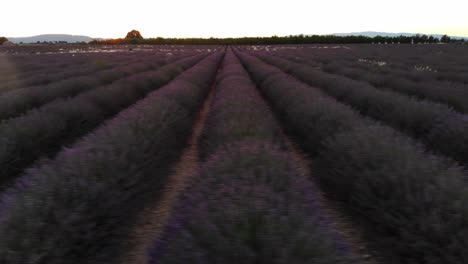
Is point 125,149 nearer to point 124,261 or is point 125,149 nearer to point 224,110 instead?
point 124,261

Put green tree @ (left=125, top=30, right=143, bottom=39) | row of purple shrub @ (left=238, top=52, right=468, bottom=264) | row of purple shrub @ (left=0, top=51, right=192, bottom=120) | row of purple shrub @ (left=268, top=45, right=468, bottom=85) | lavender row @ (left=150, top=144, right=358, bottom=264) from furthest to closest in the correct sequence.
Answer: green tree @ (left=125, top=30, right=143, bottom=39) < row of purple shrub @ (left=268, top=45, right=468, bottom=85) < row of purple shrub @ (left=0, top=51, right=192, bottom=120) < row of purple shrub @ (left=238, top=52, right=468, bottom=264) < lavender row @ (left=150, top=144, right=358, bottom=264)

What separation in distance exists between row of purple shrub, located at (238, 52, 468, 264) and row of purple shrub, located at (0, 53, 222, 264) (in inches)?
91.3

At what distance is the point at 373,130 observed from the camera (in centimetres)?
409

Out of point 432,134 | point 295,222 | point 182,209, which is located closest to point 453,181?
point 295,222

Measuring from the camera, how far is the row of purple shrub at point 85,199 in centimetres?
228

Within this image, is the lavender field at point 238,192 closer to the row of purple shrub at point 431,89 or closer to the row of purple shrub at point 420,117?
the row of purple shrub at point 420,117

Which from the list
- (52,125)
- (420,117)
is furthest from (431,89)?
(52,125)

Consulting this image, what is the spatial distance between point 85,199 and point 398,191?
264 centimetres

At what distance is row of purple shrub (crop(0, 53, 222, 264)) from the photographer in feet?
7.47

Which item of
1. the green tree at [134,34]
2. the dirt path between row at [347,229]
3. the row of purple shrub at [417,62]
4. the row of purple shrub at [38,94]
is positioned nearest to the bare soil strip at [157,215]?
the dirt path between row at [347,229]

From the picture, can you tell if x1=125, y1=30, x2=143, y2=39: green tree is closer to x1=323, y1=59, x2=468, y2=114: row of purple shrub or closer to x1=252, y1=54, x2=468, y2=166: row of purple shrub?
x1=323, y1=59, x2=468, y2=114: row of purple shrub

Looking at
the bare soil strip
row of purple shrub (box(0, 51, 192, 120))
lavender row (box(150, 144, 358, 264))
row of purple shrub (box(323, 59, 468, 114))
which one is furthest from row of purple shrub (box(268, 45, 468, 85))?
row of purple shrub (box(0, 51, 192, 120))

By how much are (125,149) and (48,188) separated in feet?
3.64

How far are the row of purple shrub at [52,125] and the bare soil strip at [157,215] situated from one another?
2.18 metres
